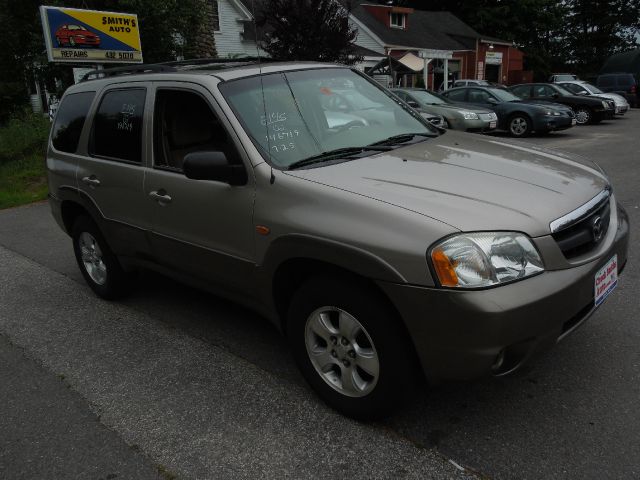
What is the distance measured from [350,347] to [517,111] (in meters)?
14.1

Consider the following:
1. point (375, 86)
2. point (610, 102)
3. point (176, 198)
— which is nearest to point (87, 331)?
point (176, 198)

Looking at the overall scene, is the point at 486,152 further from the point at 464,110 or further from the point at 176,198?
the point at 464,110

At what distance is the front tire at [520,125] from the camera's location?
599 inches

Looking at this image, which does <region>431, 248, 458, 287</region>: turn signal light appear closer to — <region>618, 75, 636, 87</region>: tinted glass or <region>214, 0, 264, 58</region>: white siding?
<region>618, 75, 636, 87</region>: tinted glass

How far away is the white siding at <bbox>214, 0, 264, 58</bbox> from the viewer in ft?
95.3

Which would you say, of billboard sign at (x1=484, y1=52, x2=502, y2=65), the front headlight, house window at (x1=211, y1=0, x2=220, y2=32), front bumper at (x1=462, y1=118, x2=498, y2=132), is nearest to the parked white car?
front bumper at (x1=462, y1=118, x2=498, y2=132)

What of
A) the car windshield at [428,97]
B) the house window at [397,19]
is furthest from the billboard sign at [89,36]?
the house window at [397,19]

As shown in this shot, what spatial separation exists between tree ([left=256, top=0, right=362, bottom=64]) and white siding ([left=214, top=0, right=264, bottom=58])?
43.8ft

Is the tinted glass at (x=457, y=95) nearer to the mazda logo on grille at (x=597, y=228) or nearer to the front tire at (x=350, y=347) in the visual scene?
the mazda logo on grille at (x=597, y=228)

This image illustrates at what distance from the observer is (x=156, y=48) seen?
1730cm

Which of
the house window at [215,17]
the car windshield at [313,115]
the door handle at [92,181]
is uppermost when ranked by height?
the house window at [215,17]

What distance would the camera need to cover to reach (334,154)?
3.29m

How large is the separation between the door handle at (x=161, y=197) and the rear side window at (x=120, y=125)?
0.34 meters

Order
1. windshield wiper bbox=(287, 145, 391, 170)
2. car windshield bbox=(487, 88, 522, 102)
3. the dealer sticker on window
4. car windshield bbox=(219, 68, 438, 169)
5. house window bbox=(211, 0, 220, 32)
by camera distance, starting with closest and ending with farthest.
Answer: the dealer sticker on window, windshield wiper bbox=(287, 145, 391, 170), car windshield bbox=(219, 68, 438, 169), car windshield bbox=(487, 88, 522, 102), house window bbox=(211, 0, 220, 32)
